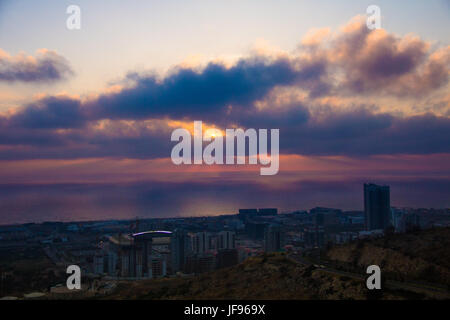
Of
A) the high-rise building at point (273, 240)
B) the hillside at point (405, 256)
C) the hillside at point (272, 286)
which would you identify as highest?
the hillside at point (405, 256)

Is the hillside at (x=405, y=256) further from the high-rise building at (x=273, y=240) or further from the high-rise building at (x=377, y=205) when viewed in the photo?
the high-rise building at (x=377, y=205)

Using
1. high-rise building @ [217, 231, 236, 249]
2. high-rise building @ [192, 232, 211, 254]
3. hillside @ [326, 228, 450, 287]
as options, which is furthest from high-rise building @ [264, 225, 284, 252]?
hillside @ [326, 228, 450, 287]

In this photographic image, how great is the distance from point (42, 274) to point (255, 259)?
9441 mm

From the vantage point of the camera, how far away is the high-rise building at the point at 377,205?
29.4 meters

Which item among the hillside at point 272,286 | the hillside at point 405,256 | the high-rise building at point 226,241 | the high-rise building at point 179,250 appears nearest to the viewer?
the hillside at point 272,286

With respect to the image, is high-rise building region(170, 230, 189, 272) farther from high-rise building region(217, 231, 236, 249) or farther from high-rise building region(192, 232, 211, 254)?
high-rise building region(217, 231, 236, 249)

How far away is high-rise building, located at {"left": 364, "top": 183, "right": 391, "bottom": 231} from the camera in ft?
96.5

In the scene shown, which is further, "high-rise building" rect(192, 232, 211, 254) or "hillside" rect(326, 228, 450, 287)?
"high-rise building" rect(192, 232, 211, 254)

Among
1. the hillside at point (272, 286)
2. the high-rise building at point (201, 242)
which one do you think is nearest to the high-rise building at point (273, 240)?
the high-rise building at point (201, 242)

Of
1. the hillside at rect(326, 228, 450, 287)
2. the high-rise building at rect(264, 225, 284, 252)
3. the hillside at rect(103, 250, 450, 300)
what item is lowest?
the high-rise building at rect(264, 225, 284, 252)

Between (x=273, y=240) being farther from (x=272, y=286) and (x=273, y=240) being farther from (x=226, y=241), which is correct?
(x=272, y=286)

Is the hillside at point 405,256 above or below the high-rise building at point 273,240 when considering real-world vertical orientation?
above

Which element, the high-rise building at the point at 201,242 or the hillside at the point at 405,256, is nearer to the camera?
the hillside at the point at 405,256
